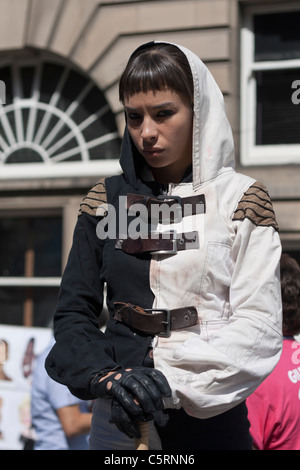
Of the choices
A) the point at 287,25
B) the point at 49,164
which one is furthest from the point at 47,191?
the point at 287,25

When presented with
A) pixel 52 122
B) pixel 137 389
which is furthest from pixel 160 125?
pixel 52 122

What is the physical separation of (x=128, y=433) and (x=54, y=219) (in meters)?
5.86

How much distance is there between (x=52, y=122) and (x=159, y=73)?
5.55 m

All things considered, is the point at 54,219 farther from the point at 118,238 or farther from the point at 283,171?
the point at 118,238

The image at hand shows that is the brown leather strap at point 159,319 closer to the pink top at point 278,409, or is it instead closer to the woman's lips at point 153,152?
the woman's lips at point 153,152

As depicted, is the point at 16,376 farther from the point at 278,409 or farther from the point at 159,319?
the point at 159,319

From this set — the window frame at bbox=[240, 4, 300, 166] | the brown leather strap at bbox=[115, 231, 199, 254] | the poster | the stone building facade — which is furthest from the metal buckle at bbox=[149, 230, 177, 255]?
the window frame at bbox=[240, 4, 300, 166]

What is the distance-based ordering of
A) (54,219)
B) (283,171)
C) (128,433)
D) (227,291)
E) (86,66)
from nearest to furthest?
(128,433) → (227,291) → (283,171) → (86,66) → (54,219)

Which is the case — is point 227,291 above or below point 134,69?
below

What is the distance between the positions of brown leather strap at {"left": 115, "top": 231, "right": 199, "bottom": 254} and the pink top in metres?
1.36

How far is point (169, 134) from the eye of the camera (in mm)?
2023

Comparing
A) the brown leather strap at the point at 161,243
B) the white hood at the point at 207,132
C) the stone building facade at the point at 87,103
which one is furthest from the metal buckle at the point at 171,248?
the stone building facade at the point at 87,103

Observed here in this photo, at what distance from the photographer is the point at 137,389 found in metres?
1.72
